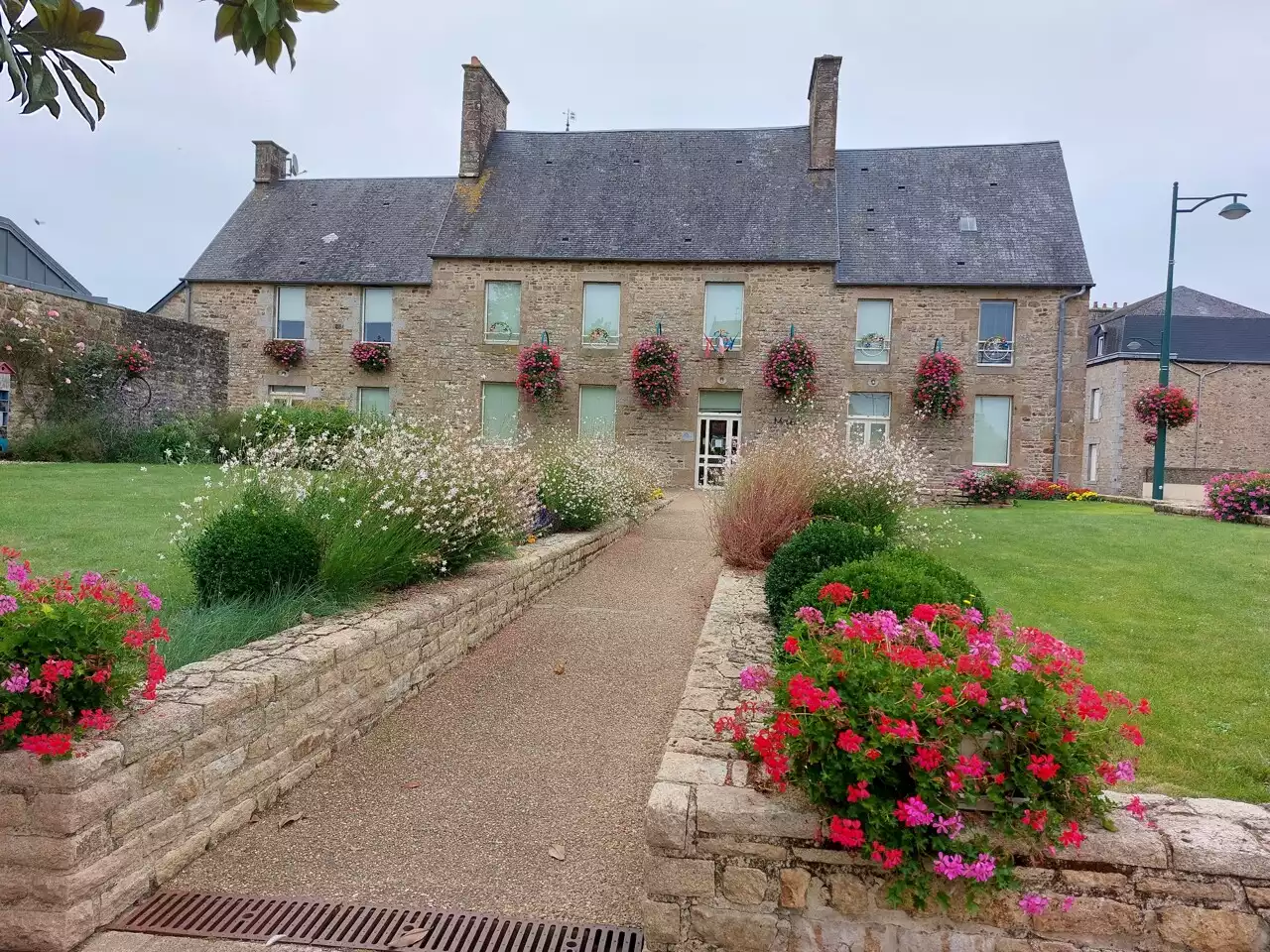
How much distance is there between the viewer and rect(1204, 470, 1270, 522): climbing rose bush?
11.4m

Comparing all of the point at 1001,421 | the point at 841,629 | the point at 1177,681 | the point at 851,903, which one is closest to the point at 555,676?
the point at 841,629

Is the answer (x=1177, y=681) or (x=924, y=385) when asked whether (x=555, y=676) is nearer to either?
(x=1177, y=681)

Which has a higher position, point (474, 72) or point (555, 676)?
point (474, 72)

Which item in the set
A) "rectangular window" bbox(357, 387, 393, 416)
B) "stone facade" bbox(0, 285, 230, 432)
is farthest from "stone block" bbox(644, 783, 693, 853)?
"rectangular window" bbox(357, 387, 393, 416)

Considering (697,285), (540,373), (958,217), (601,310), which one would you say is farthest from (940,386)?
(540,373)

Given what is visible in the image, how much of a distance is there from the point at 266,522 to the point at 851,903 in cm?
342

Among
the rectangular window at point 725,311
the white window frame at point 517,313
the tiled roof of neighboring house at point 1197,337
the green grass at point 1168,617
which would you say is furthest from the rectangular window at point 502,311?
the tiled roof of neighboring house at point 1197,337

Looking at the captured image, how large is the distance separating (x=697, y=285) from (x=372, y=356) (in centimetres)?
803

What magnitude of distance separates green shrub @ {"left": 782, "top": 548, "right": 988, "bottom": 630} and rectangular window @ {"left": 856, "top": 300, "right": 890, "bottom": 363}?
14220 mm

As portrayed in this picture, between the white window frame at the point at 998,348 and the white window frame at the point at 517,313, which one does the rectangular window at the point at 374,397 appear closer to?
the white window frame at the point at 517,313

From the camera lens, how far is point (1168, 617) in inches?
216

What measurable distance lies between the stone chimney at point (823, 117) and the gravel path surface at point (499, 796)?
630 inches

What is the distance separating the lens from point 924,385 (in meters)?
16.8

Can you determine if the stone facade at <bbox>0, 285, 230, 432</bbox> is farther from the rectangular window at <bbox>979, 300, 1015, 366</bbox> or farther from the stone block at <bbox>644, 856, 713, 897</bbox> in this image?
the rectangular window at <bbox>979, 300, 1015, 366</bbox>
